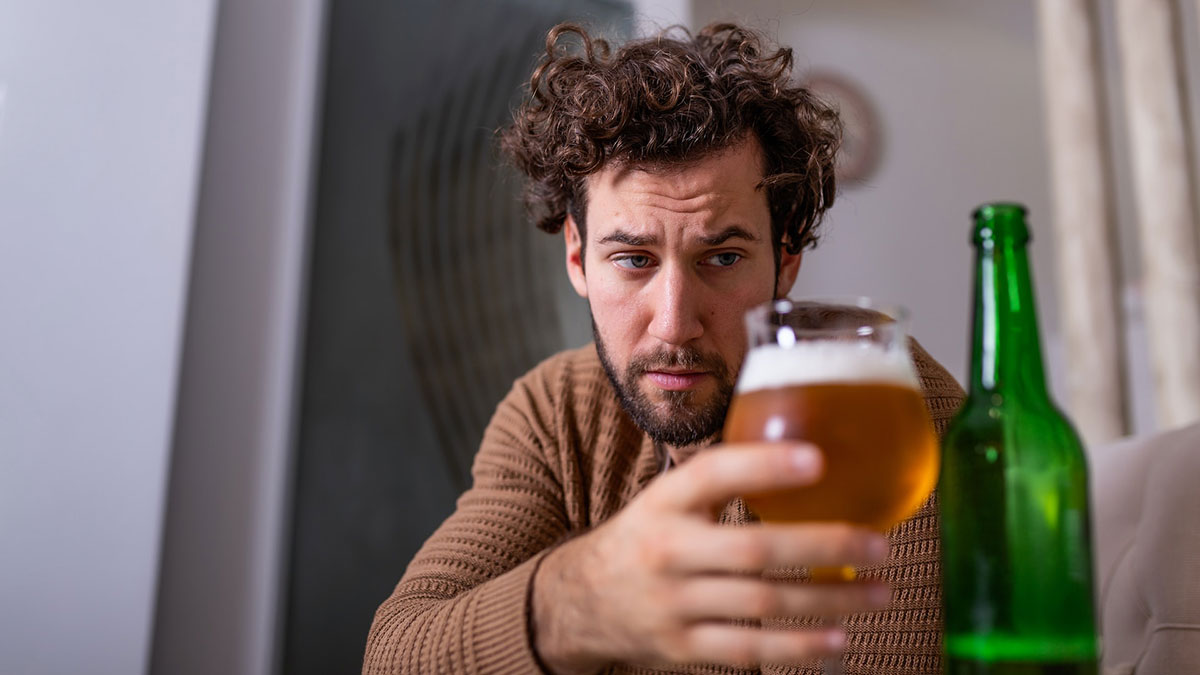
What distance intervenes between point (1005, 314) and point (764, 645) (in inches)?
10.5

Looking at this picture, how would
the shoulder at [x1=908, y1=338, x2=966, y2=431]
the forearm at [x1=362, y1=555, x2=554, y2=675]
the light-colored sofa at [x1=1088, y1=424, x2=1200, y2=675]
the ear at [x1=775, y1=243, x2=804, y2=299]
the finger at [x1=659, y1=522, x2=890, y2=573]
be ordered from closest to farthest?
the finger at [x1=659, y1=522, x2=890, y2=573] → the forearm at [x1=362, y1=555, x2=554, y2=675] → the light-colored sofa at [x1=1088, y1=424, x2=1200, y2=675] → the shoulder at [x1=908, y1=338, x2=966, y2=431] → the ear at [x1=775, y1=243, x2=804, y2=299]

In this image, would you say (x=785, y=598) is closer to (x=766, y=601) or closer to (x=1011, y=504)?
(x=766, y=601)

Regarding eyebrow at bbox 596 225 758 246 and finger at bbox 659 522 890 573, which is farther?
eyebrow at bbox 596 225 758 246

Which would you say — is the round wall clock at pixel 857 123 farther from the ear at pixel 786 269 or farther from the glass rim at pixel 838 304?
the glass rim at pixel 838 304

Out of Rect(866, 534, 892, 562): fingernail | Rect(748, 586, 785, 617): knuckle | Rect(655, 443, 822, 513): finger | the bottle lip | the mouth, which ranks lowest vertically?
Rect(748, 586, 785, 617): knuckle

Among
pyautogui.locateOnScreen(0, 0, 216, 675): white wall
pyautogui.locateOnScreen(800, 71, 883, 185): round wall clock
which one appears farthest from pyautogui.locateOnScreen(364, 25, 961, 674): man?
pyautogui.locateOnScreen(800, 71, 883, 185): round wall clock

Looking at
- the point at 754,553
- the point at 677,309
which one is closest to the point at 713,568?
the point at 754,553

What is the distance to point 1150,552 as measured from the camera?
1.22m

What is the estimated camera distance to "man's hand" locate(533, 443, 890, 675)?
51cm

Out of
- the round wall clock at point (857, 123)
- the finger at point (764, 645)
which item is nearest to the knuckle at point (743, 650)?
the finger at point (764, 645)

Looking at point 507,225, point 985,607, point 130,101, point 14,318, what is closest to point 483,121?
point 507,225

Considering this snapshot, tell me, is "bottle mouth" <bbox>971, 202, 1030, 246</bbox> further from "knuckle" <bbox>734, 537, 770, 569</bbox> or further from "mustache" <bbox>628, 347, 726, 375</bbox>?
"mustache" <bbox>628, 347, 726, 375</bbox>

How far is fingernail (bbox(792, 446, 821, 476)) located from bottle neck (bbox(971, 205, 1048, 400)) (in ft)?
0.56

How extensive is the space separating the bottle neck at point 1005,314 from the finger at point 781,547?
0.17 m
